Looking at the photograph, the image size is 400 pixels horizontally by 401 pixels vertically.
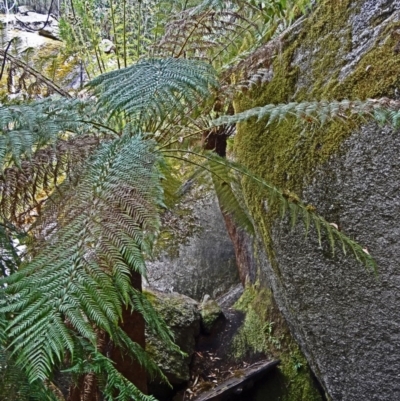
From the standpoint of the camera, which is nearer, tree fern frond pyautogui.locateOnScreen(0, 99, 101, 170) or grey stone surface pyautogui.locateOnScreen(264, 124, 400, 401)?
tree fern frond pyautogui.locateOnScreen(0, 99, 101, 170)

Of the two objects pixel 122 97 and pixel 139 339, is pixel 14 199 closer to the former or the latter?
pixel 122 97

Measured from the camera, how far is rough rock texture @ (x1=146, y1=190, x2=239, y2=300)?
3053mm

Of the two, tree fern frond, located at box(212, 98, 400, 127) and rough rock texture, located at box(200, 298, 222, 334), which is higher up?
tree fern frond, located at box(212, 98, 400, 127)

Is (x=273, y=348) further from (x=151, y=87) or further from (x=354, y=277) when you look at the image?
(x=151, y=87)

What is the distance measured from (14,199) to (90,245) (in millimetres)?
335

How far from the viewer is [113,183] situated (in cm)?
85

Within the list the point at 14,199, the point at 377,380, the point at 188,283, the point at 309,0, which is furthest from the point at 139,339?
the point at 188,283

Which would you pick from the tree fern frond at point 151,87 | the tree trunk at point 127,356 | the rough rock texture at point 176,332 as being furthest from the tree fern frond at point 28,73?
the rough rock texture at point 176,332

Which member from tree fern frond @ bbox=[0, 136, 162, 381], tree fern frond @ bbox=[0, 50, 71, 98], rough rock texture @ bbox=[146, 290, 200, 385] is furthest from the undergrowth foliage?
rough rock texture @ bbox=[146, 290, 200, 385]

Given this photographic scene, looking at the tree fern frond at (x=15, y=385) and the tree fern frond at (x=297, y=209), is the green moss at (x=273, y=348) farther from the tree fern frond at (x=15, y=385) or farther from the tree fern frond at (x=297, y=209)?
the tree fern frond at (x=15, y=385)

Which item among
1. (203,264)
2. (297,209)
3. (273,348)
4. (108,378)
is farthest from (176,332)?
(108,378)

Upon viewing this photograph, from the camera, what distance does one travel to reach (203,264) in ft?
10.2

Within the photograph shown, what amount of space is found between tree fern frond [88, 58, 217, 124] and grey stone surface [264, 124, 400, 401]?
18.4 inches

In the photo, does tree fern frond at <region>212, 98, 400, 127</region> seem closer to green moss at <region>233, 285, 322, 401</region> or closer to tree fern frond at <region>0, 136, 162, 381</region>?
tree fern frond at <region>0, 136, 162, 381</region>
